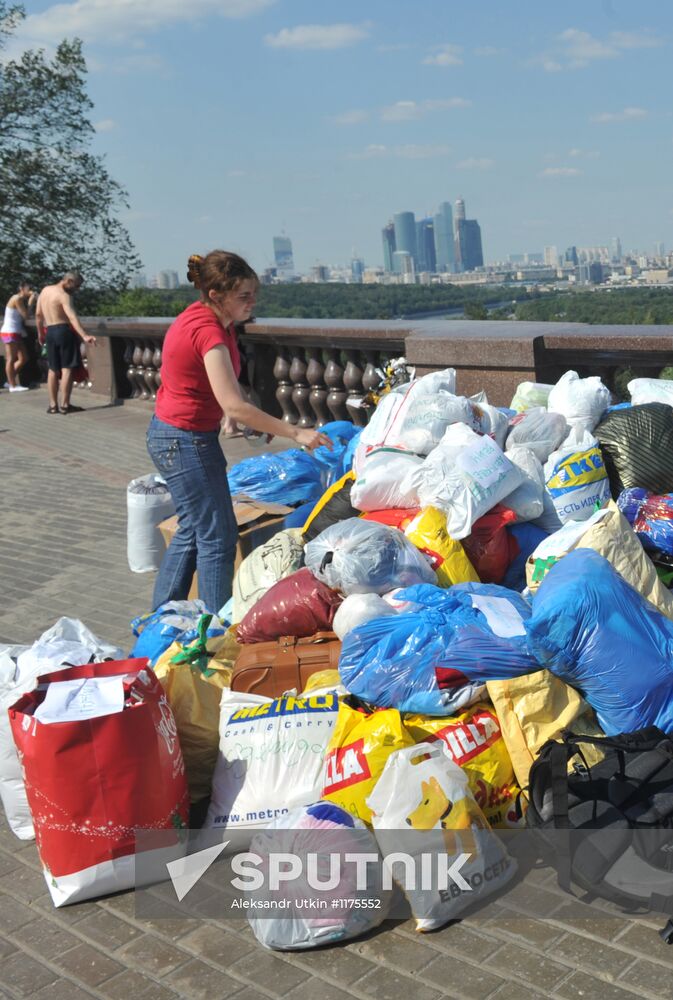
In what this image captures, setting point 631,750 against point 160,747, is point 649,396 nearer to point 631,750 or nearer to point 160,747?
point 631,750

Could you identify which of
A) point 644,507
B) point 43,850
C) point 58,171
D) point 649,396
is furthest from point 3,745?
point 58,171

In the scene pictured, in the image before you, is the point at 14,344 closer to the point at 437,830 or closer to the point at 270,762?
the point at 270,762

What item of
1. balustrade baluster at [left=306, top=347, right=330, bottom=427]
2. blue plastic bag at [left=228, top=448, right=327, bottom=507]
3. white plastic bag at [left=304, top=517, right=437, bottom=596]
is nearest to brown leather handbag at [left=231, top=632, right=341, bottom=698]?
white plastic bag at [left=304, top=517, right=437, bottom=596]

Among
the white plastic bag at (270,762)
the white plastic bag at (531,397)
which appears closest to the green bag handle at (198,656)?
the white plastic bag at (270,762)

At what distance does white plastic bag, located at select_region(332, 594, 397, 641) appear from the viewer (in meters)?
3.85

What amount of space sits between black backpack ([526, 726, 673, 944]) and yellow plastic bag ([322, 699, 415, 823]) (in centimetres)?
45

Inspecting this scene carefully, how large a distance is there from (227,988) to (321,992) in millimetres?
247

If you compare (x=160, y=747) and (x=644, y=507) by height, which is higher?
(x=644, y=507)

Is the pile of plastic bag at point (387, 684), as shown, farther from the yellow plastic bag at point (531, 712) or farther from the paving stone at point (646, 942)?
the paving stone at point (646, 942)

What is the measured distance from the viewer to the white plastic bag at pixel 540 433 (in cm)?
495

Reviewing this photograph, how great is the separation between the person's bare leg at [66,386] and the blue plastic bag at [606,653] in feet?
35.0

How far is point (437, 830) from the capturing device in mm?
3008

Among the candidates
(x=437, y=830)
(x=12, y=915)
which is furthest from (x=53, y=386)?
(x=437, y=830)

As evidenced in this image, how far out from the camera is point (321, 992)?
9.02 ft
